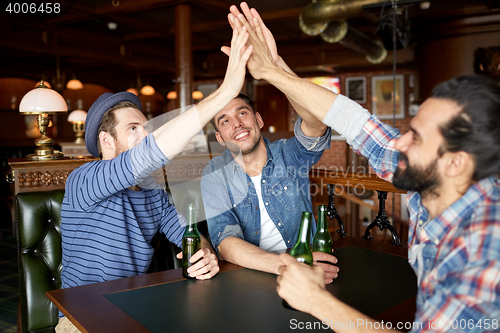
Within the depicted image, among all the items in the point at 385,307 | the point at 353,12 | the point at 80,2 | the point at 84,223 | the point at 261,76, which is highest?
the point at 80,2

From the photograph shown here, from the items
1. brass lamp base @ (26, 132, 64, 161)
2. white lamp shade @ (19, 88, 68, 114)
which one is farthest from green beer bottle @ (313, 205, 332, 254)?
white lamp shade @ (19, 88, 68, 114)

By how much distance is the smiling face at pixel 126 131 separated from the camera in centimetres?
144

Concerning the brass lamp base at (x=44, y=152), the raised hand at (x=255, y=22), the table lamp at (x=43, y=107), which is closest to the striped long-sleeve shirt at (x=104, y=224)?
the raised hand at (x=255, y=22)

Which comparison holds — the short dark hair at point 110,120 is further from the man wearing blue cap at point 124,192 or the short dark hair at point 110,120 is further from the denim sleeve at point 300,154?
the denim sleeve at point 300,154

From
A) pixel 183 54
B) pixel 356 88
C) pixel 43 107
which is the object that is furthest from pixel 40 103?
pixel 356 88

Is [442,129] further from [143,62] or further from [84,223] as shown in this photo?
[143,62]

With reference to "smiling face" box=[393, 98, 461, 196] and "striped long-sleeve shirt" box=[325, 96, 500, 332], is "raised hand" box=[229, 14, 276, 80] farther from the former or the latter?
"striped long-sleeve shirt" box=[325, 96, 500, 332]

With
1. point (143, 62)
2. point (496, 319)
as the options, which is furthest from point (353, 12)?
point (143, 62)

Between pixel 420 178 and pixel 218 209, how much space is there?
0.96 meters

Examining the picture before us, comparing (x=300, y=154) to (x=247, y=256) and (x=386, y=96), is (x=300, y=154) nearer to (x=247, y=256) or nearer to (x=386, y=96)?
(x=247, y=256)

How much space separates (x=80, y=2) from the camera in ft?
17.4

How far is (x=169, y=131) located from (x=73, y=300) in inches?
20.7

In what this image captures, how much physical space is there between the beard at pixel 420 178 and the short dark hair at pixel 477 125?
0.06m

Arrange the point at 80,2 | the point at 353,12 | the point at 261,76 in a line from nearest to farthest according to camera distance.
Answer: the point at 261,76 < the point at 353,12 < the point at 80,2
